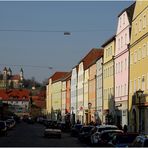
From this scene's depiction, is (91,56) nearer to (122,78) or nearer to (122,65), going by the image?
(122,65)

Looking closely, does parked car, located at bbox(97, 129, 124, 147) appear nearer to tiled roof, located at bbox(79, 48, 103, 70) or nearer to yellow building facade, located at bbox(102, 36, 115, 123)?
yellow building facade, located at bbox(102, 36, 115, 123)

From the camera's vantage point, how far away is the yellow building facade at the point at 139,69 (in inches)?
2127

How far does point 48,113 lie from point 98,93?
101 m

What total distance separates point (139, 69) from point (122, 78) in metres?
10.9

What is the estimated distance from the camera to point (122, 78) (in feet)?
223

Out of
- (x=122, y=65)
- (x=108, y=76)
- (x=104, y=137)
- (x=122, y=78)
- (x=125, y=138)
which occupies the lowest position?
(x=104, y=137)

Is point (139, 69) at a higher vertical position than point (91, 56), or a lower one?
lower

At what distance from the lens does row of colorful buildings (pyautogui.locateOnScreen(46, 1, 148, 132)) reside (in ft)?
182

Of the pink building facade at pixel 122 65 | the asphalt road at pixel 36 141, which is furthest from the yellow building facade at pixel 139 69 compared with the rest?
the asphalt road at pixel 36 141

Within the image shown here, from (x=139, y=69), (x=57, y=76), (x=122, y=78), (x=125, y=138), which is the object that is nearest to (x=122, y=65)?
(x=122, y=78)

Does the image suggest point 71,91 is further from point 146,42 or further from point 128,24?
point 146,42

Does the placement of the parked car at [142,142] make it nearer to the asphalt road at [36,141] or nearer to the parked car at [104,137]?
the parked car at [104,137]

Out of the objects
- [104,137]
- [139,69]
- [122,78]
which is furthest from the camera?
[122,78]

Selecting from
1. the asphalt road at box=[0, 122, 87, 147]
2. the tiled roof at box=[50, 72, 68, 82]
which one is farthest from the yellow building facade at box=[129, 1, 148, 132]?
the tiled roof at box=[50, 72, 68, 82]
